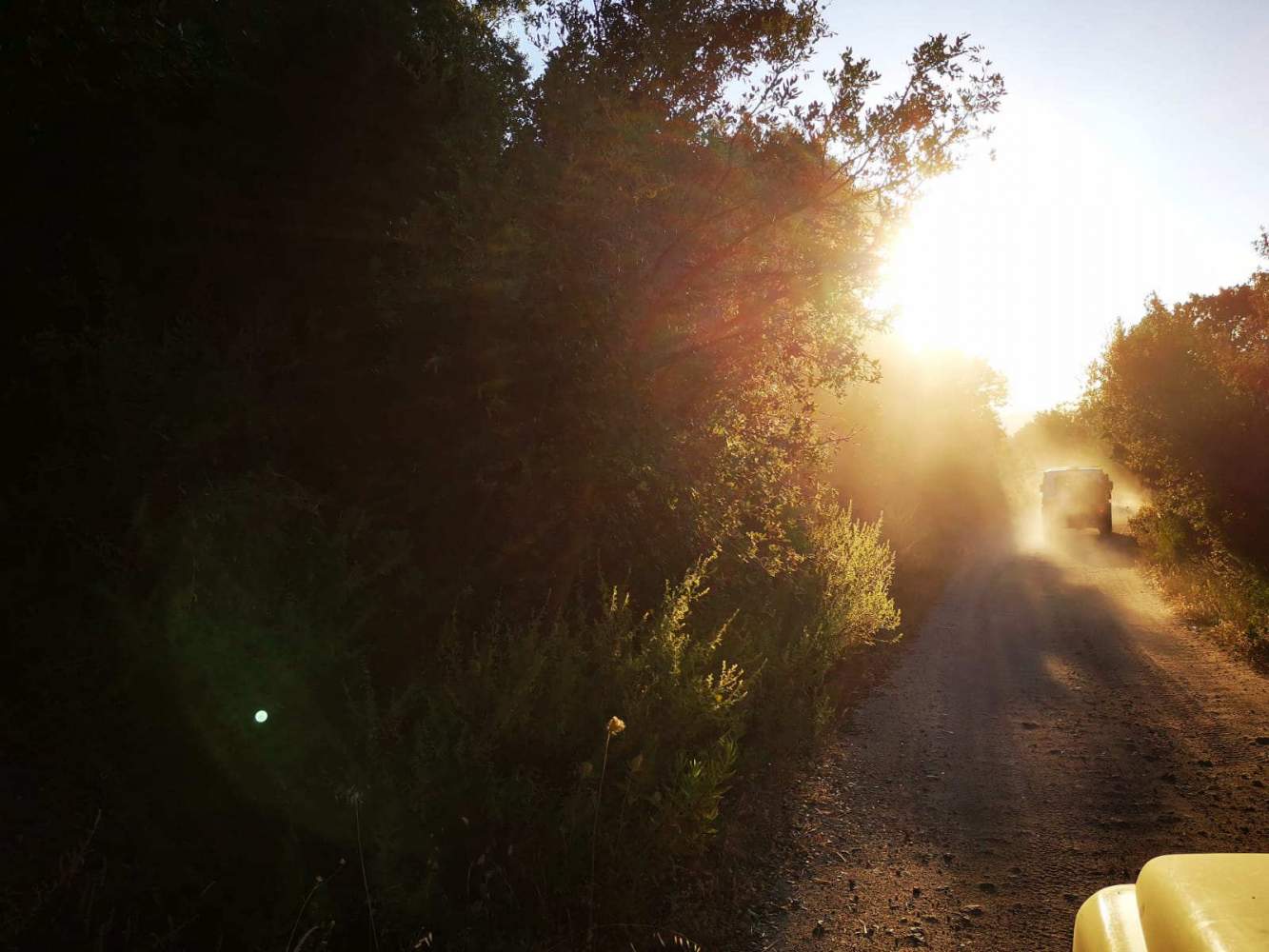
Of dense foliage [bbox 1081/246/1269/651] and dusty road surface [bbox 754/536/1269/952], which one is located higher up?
dense foliage [bbox 1081/246/1269/651]

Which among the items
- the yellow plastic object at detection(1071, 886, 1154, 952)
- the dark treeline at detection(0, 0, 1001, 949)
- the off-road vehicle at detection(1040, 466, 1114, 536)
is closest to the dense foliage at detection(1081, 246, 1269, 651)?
the off-road vehicle at detection(1040, 466, 1114, 536)

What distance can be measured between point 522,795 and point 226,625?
78.6 inches

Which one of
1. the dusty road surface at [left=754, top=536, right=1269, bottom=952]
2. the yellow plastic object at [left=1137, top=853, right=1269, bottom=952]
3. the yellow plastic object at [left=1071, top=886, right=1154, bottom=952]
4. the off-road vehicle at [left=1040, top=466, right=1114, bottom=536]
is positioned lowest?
the dusty road surface at [left=754, top=536, right=1269, bottom=952]

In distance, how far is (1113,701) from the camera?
771cm

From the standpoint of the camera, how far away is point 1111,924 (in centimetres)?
222

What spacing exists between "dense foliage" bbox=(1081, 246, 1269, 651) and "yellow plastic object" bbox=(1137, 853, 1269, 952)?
1136 centimetres

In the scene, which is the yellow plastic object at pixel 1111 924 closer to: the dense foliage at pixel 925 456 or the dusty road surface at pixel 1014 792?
the dusty road surface at pixel 1014 792

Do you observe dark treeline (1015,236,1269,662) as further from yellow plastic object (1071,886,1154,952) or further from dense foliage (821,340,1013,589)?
yellow plastic object (1071,886,1154,952)

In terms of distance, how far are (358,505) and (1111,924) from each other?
5117 mm

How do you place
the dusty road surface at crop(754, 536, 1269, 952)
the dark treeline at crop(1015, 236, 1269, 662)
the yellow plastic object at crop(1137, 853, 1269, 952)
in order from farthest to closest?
1. the dark treeline at crop(1015, 236, 1269, 662)
2. the dusty road surface at crop(754, 536, 1269, 952)
3. the yellow plastic object at crop(1137, 853, 1269, 952)

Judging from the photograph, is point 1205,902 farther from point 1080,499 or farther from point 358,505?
point 1080,499

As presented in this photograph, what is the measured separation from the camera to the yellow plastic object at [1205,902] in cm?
181

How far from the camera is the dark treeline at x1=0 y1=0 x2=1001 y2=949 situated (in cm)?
377

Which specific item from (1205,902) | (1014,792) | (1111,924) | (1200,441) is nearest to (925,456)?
(1200,441)
